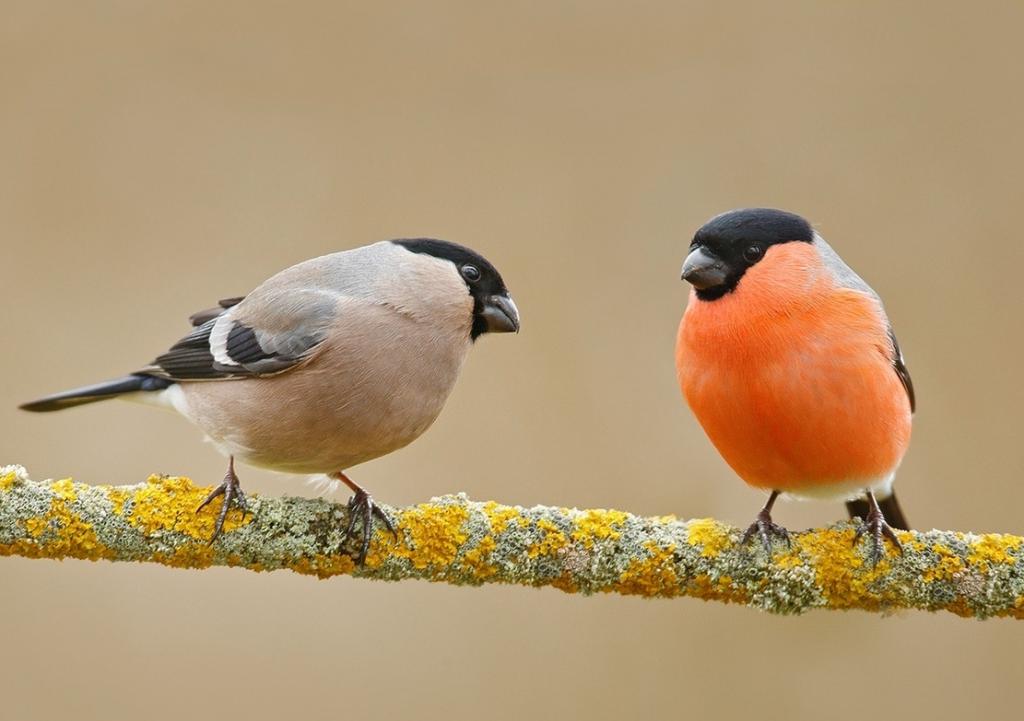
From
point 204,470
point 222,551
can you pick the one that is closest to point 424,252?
point 222,551

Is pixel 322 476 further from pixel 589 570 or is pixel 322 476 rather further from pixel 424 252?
pixel 589 570

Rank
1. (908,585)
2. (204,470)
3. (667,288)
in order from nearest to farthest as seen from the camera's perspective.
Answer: (908,585)
(204,470)
(667,288)

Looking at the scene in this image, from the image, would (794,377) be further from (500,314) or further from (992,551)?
(500,314)

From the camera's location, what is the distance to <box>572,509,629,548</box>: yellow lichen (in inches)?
80.1

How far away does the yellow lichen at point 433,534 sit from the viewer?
202 centimetres

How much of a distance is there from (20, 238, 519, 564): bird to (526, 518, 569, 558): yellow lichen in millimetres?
266

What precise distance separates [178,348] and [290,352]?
0.39 m

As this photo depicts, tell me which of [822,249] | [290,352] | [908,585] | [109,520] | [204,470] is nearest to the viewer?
[109,520]

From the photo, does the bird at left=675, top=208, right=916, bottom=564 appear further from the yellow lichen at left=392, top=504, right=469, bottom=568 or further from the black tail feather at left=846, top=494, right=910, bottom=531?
the yellow lichen at left=392, top=504, right=469, bottom=568

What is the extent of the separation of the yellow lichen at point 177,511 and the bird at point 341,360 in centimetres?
3

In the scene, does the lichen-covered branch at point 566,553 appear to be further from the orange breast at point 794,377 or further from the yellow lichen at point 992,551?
the orange breast at point 794,377

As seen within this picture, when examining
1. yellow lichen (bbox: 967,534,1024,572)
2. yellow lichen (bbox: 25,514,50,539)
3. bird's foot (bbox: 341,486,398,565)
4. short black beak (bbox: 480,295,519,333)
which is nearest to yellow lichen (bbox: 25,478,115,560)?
yellow lichen (bbox: 25,514,50,539)

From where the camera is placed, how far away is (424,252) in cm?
237

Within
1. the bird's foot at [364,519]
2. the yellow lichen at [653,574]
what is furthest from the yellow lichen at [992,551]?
the bird's foot at [364,519]
